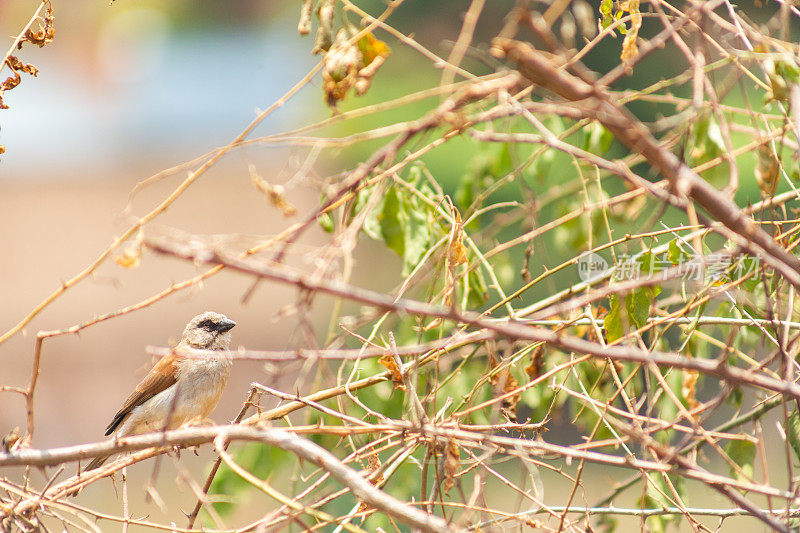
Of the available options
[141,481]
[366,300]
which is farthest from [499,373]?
[141,481]

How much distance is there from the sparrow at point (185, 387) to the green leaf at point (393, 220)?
5.33ft

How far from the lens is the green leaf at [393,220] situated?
9.52 feet

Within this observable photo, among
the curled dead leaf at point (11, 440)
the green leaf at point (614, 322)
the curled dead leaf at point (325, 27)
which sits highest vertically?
the curled dead leaf at point (325, 27)

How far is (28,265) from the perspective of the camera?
64.2 ft

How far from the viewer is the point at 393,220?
9.69ft

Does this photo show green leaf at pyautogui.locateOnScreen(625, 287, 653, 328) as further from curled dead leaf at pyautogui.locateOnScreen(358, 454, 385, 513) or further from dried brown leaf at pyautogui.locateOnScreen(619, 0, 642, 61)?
curled dead leaf at pyautogui.locateOnScreen(358, 454, 385, 513)

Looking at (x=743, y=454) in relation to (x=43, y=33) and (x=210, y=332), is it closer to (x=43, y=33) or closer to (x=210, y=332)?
(x=43, y=33)

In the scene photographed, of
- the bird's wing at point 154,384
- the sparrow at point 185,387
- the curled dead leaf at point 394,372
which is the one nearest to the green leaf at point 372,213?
Answer: the curled dead leaf at point 394,372

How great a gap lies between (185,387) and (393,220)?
6.15 ft

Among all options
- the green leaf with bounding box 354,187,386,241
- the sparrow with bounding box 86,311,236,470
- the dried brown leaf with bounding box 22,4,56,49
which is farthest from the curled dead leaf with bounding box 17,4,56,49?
the sparrow with bounding box 86,311,236,470

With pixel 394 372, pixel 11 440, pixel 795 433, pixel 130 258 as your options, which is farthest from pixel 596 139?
pixel 11 440

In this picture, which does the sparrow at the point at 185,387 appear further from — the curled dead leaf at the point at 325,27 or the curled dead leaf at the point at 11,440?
the curled dead leaf at the point at 325,27

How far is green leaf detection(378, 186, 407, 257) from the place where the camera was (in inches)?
114

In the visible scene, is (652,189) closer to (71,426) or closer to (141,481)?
(141,481)
